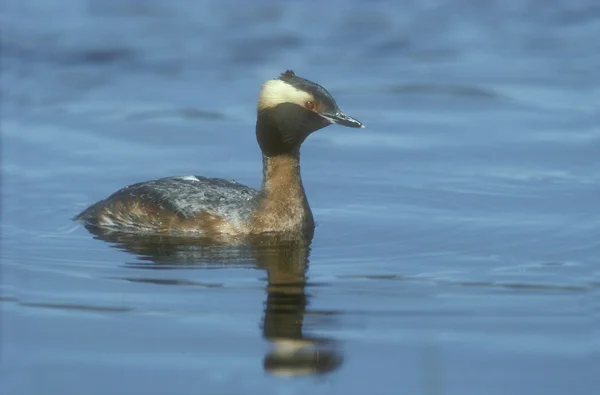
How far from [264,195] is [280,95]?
0.92 metres

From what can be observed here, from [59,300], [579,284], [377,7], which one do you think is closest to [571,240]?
[579,284]

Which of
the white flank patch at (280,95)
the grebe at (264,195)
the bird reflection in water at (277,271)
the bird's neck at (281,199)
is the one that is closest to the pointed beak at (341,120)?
the grebe at (264,195)

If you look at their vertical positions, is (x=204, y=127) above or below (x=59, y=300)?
above

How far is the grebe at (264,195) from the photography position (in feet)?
→ 39.9

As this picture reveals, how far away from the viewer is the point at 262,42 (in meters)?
20.8

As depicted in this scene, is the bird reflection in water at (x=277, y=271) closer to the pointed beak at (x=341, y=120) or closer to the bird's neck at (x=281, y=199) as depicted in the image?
the bird's neck at (x=281, y=199)

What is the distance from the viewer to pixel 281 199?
12438mm

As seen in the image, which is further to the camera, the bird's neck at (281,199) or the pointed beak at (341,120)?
the bird's neck at (281,199)

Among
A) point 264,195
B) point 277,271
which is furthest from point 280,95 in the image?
point 277,271

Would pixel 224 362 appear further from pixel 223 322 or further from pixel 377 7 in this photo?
pixel 377 7

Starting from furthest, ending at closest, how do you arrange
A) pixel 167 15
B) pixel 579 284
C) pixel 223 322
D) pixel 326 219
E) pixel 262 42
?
pixel 167 15, pixel 262 42, pixel 326 219, pixel 579 284, pixel 223 322

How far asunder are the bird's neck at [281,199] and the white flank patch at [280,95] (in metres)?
0.53

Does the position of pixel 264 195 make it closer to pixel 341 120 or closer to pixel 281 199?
pixel 281 199

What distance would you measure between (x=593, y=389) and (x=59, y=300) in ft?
13.0
